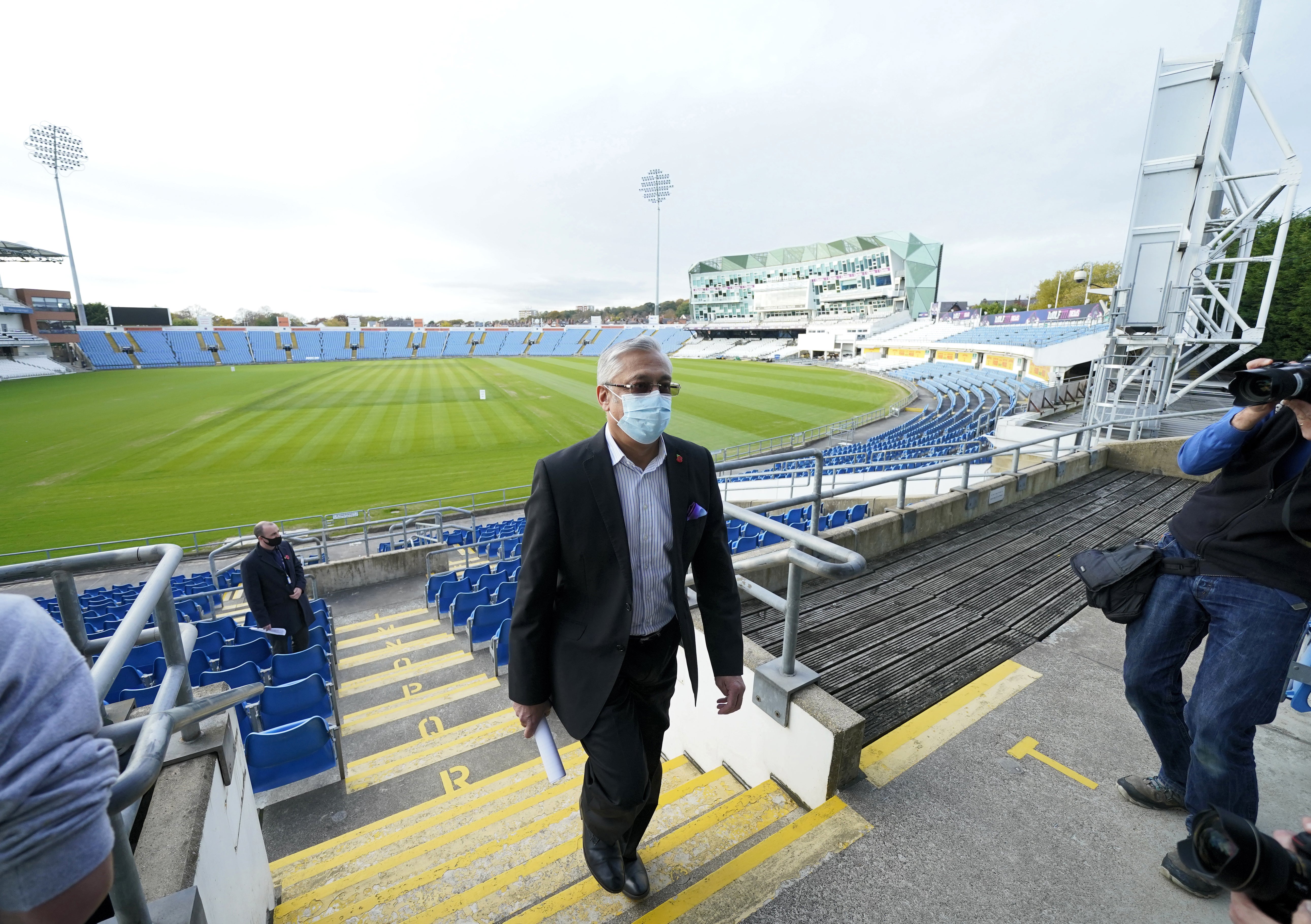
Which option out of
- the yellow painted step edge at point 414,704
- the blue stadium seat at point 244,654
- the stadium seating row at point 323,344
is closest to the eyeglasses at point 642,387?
the yellow painted step edge at point 414,704

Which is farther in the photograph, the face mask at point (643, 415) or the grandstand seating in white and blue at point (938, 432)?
the grandstand seating in white and blue at point (938, 432)

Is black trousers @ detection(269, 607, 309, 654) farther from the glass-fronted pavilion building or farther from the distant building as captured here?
the glass-fronted pavilion building

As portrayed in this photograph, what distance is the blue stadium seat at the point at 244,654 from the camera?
575 cm

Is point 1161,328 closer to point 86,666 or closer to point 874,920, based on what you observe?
point 874,920

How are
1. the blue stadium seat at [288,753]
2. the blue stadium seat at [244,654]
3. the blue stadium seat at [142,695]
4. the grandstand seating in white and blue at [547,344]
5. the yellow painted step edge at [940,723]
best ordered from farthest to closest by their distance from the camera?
1. the grandstand seating in white and blue at [547,344]
2. the blue stadium seat at [244,654]
3. the blue stadium seat at [142,695]
4. the blue stadium seat at [288,753]
5. the yellow painted step edge at [940,723]

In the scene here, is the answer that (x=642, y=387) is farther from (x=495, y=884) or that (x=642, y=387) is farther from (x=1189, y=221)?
(x=1189, y=221)

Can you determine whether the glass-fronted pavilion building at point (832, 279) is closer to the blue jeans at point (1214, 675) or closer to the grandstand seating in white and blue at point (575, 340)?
the grandstand seating in white and blue at point (575, 340)

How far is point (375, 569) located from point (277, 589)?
511 centimetres

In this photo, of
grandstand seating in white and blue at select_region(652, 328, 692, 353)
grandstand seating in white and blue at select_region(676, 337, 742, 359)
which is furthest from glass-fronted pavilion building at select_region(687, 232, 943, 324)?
grandstand seating in white and blue at select_region(652, 328, 692, 353)

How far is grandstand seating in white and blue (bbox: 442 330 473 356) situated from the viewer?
303ft

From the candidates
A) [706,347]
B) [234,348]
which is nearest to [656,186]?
[706,347]

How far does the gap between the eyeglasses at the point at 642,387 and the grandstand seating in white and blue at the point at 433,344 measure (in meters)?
95.1

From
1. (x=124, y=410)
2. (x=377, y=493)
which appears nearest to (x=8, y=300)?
(x=124, y=410)

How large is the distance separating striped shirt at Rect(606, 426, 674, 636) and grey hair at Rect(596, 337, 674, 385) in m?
0.21
